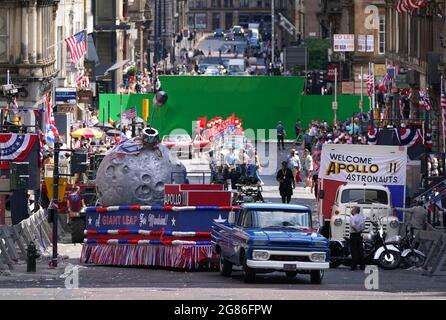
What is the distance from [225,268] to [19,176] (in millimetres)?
6551

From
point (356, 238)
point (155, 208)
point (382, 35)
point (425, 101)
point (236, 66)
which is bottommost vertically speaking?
point (356, 238)

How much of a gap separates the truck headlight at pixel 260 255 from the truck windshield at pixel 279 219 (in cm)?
113

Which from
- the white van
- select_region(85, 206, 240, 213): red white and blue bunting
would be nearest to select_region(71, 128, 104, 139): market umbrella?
select_region(85, 206, 240, 213): red white and blue bunting

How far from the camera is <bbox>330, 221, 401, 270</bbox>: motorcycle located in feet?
121

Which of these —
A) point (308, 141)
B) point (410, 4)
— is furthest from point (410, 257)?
point (308, 141)

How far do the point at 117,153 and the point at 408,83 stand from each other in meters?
36.4

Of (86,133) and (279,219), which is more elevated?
(86,133)

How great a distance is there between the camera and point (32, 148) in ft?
140

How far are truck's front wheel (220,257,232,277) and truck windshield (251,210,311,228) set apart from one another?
1342 millimetres

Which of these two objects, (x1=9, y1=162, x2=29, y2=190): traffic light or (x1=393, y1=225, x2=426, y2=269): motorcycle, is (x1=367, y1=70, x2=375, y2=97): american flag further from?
(x1=393, y1=225, x2=426, y2=269): motorcycle

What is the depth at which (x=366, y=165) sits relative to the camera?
140 ft

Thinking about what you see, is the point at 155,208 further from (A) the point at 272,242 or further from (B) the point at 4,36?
(B) the point at 4,36

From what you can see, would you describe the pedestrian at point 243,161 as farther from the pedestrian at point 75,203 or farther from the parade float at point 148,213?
the parade float at point 148,213
